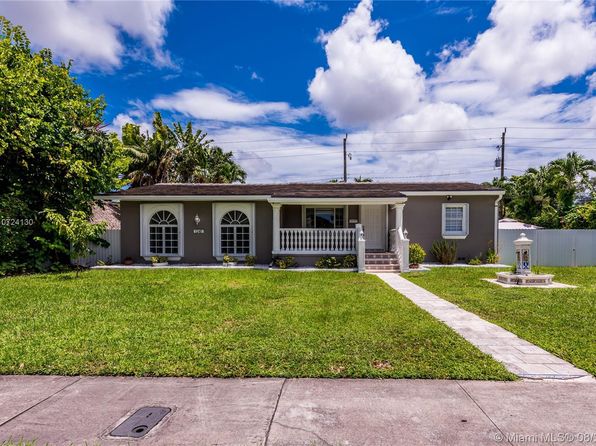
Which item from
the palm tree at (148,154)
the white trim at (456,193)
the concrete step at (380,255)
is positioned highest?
the palm tree at (148,154)

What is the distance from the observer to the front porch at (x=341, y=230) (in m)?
14.2

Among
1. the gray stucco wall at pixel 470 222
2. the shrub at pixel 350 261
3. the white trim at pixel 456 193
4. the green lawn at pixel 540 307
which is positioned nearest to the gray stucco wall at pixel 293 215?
the shrub at pixel 350 261

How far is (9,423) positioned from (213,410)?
1807 mm

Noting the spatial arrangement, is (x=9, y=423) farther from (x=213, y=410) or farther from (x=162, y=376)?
(x=213, y=410)

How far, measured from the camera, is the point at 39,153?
1341 centimetres

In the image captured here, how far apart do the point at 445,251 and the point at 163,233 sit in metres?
12.8

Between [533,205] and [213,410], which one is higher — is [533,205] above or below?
above

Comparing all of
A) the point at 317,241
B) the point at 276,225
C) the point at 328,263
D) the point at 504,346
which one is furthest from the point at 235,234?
the point at 504,346

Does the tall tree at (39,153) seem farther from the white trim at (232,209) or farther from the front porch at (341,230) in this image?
the front porch at (341,230)

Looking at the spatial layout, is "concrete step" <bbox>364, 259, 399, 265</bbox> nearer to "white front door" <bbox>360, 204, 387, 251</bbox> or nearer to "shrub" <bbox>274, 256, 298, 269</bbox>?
"white front door" <bbox>360, 204, 387, 251</bbox>

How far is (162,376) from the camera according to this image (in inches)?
161

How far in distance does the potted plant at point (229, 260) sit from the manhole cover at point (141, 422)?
11.6 metres

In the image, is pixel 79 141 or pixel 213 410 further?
pixel 79 141

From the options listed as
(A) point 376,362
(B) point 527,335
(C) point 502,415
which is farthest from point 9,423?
(B) point 527,335
